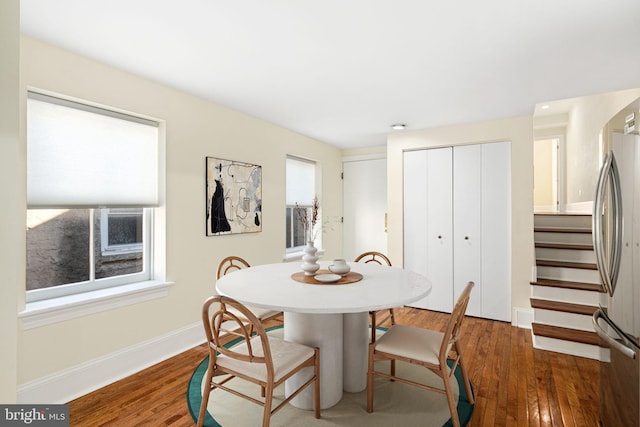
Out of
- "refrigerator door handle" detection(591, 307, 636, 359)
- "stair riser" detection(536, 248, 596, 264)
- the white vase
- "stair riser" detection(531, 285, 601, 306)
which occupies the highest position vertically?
the white vase

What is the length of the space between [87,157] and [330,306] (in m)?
2.04

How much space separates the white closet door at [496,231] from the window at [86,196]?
3592 mm

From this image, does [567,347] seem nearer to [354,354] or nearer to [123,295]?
[354,354]

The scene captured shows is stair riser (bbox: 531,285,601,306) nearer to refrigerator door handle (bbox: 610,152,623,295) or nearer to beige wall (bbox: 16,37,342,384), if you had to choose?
refrigerator door handle (bbox: 610,152,623,295)

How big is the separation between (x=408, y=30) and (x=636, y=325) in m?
1.89

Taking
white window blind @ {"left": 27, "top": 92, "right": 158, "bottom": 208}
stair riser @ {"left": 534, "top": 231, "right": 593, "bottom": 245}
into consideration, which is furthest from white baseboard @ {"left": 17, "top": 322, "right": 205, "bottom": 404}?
stair riser @ {"left": 534, "top": 231, "right": 593, "bottom": 245}

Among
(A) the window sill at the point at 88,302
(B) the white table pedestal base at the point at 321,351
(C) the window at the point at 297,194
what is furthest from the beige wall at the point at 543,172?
(A) the window sill at the point at 88,302

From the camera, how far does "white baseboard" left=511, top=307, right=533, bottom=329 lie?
372 cm

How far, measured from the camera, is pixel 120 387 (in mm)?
2381

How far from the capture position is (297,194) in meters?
4.77

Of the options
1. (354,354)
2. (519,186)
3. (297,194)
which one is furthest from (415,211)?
(354,354)

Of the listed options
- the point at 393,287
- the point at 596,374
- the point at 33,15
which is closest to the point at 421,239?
the point at 596,374

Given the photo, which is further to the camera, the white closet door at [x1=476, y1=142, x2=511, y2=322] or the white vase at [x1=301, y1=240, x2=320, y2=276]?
the white closet door at [x1=476, y1=142, x2=511, y2=322]

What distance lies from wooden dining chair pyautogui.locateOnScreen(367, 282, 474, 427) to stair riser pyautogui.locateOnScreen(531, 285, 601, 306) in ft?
5.77
